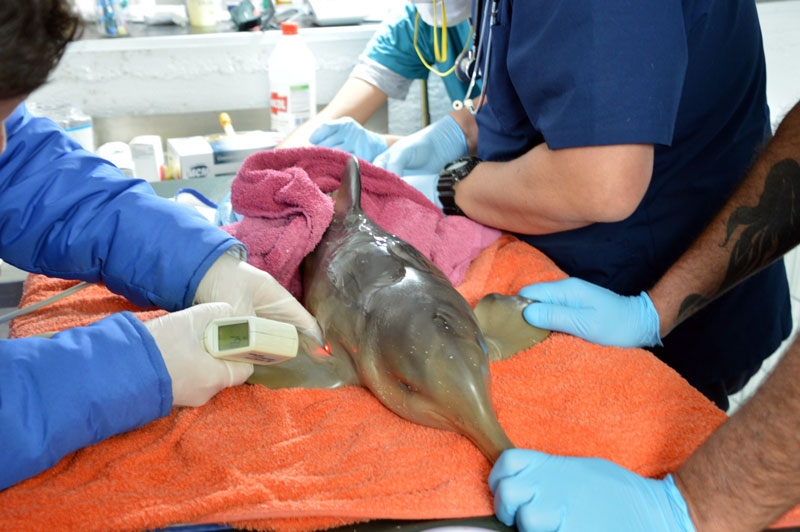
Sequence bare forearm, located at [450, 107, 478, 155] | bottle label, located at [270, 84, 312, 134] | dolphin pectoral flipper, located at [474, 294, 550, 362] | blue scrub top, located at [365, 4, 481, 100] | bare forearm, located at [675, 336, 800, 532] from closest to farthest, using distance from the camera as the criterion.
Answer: bare forearm, located at [675, 336, 800, 532] < dolphin pectoral flipper, located at [474, 294, 550, 362] < bare forearm, located at [450, 107, 478, 155] < blue scrub top, located at [365, 4, 481, 100] < bottle label, located at [270, 84, 312, 134]

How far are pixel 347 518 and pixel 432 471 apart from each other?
0.15 meters

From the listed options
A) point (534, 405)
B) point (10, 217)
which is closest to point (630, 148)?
point (534, 405)

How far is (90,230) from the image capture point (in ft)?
4.59

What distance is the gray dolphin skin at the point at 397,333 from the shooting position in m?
1.13

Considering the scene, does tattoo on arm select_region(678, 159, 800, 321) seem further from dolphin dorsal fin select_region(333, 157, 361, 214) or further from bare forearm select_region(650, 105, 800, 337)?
dolphin dorsal fin select_region(333, 157, 361, 214)

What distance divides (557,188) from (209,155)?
4.92 ft

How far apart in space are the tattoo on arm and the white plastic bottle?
1.72m

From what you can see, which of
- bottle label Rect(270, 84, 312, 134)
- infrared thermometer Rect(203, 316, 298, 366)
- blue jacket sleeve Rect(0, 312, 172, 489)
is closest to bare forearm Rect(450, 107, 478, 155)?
bottle label Rect(270, 84, 312, 134)

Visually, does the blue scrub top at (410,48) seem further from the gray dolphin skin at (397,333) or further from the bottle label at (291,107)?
the gray dolphin skin at (397,333)

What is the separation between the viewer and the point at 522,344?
139cm

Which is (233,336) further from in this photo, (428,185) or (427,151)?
(427,151)

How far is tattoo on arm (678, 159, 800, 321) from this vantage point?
1453 millimetres

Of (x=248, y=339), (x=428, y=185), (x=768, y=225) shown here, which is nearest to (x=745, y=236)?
(x=768, y=225)

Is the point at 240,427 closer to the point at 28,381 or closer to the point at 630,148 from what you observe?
the point at 28,381
